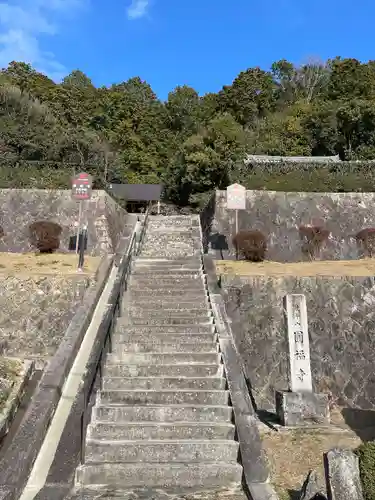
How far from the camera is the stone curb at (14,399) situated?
5.52 metres

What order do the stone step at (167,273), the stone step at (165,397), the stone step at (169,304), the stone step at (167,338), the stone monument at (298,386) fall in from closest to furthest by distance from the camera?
the stone step at (165,397), the stone monument at (298,386), the stone step at (167,338), the stone step at (169,304), the stone step at (167,273)

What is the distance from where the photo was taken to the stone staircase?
4.96m

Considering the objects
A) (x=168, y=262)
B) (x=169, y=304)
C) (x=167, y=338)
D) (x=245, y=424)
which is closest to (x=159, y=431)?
(x=245, y=424)

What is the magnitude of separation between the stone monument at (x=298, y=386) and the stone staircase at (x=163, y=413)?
1303mm

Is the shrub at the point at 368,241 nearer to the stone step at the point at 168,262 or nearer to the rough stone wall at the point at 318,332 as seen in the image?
the rough stone wall at the point at 318,332

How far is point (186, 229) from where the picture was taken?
56.7ft

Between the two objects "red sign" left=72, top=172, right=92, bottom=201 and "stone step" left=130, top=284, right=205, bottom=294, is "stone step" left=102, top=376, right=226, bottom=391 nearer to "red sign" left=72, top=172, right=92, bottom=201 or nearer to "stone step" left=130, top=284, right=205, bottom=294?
"stone step" left=130, top=284, right=205, bottom=294

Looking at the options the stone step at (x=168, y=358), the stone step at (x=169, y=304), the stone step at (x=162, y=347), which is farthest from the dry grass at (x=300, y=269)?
the stone step at (x=168, y=358)

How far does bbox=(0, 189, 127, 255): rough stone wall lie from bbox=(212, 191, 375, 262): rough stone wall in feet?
12.8

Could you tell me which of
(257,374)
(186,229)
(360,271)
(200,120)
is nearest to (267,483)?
(257,374)

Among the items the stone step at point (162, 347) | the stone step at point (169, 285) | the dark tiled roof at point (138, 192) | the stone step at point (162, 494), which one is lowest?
the stone step at point (162, 494)

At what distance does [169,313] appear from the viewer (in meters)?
8.41

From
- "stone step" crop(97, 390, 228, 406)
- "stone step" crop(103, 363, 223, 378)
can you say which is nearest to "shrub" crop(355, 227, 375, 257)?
"stone step" crop(103, 363, 223, 378)

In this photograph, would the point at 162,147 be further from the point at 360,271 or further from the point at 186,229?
the point at 360,271
